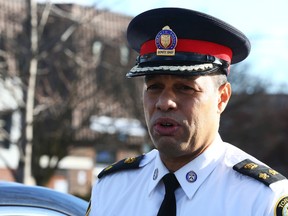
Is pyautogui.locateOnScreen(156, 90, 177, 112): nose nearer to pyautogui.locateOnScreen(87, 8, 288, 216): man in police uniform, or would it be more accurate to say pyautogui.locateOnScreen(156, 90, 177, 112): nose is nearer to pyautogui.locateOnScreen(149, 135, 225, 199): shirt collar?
pyautogui.locateOnScreen(87, 8, 288, 216): man in police uniform

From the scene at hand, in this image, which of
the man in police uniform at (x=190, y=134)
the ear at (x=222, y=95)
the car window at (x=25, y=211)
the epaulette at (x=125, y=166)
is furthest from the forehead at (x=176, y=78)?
the car window at (x=25, y=211)

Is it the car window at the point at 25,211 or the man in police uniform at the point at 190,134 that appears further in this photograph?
the car window at the point at 25,211

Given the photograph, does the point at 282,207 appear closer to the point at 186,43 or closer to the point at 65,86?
the point at 186,43

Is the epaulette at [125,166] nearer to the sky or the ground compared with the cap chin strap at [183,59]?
nearer to the ground

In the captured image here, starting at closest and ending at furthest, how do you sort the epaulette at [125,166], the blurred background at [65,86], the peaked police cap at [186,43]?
the peaked police cap at [186,43], the epaulette at [125,166], the blurred background at [65,86]

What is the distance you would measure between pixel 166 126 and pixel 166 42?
0.32m

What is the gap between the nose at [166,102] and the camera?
7.88 feet

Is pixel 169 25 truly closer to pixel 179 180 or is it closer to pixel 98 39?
pixel 179 180

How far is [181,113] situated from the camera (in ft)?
7.91

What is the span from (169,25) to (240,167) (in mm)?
553

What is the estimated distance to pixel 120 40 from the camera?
13695mm

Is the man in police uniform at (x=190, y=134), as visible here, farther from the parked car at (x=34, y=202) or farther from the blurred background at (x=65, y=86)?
the blurred background at (x=65, y=86)

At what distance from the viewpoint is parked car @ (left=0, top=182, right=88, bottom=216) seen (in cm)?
307

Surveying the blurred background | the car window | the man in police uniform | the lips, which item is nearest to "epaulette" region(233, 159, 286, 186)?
the man in police uniform
